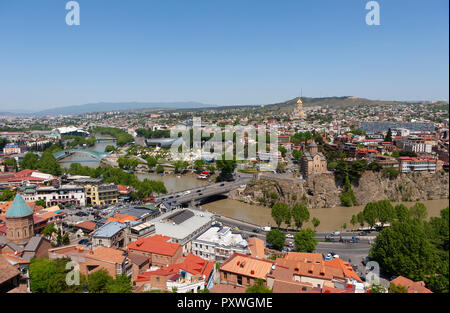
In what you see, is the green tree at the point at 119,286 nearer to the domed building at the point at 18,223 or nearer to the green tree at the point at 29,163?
the domed building at the point at 18,223

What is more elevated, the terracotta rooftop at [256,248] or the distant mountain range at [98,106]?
the distant mountain range at [98,106]

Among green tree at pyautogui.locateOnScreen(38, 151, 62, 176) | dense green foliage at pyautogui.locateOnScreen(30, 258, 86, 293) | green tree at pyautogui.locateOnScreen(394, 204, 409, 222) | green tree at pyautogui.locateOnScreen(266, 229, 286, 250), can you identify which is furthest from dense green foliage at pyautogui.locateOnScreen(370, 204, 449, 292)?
green tree at pyautogui.locateOnScreen(38, 151, 62, 176)

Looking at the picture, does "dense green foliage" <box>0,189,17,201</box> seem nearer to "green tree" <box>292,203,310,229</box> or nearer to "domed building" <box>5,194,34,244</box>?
"domed building" <box>5,194,34,244</box>

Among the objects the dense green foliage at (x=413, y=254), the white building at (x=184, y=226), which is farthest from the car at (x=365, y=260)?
the white building at (x=184, y=226)

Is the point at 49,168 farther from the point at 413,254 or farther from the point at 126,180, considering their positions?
the point at 413,254

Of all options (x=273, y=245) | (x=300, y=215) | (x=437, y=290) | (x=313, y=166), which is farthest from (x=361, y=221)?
(x=313, y=166)
